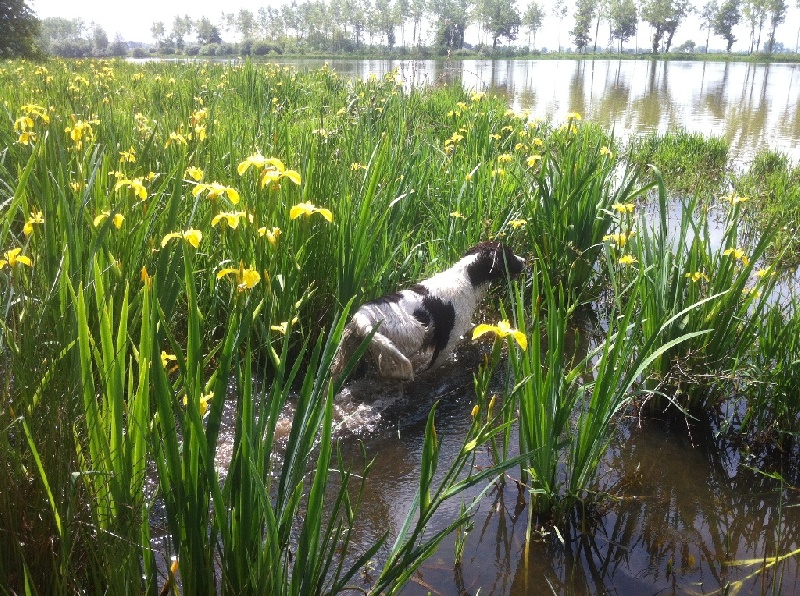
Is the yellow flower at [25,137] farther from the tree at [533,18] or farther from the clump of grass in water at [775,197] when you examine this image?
the tree at [533,18]

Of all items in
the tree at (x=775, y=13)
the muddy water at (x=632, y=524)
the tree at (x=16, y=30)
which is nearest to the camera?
the muddy water at (x=632, y=524)

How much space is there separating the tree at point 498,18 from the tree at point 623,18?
1354cm

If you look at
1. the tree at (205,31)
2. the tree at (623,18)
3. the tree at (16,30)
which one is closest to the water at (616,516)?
the tree at (16,30)

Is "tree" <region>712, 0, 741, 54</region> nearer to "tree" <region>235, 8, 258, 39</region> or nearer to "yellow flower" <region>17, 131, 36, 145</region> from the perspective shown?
"tree" <region>235, 8, 258, 39</region>

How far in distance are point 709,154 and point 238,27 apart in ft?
365

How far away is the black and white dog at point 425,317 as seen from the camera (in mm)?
3104

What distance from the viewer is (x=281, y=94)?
9773 millimetres

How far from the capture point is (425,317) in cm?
338

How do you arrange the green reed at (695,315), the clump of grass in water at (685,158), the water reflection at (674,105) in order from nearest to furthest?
the green reed at (695,315) → the clump of grass in water at (685,158) → the water reflection at (674,105)

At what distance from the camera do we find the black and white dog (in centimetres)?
310

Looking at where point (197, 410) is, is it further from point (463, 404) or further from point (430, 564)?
point (463, 404)

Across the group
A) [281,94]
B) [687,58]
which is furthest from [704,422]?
[687,58]

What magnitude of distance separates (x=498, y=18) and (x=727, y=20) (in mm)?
31864

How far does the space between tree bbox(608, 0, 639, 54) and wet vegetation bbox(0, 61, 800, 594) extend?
93371mm
